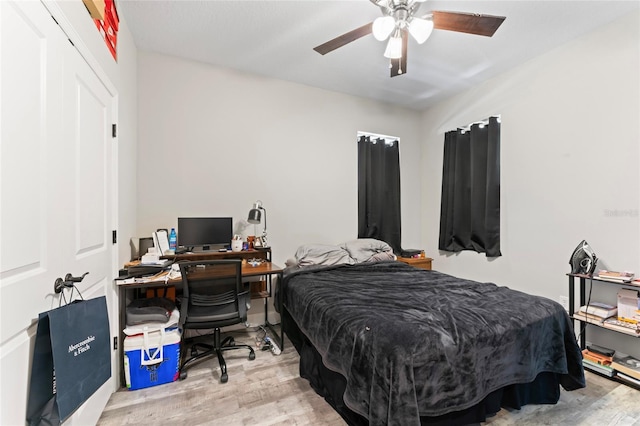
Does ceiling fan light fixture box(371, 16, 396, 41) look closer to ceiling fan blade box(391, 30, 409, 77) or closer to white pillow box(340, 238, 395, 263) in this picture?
ceiling fan blade box(391, 30, 409, 77)

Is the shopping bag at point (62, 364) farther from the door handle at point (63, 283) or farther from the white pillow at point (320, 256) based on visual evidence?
the white pillow at point (320, 256)

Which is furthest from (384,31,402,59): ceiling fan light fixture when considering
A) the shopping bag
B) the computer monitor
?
the shopping bag

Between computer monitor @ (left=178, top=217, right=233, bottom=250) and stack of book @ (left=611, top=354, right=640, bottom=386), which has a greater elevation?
computer monitor @ (left=178, top=217, right=233, bottom=250)

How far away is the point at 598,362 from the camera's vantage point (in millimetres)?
2277

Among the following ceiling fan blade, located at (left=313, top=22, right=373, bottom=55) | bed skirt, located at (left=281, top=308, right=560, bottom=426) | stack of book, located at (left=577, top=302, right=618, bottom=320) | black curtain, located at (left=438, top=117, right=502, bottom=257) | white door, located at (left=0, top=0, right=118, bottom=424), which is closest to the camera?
white door, located at (left=0, top=0, right=118, bottom=424)

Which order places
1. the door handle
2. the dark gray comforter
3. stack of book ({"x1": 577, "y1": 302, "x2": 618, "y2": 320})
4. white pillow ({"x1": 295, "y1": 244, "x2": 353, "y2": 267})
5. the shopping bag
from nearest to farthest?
the shopping bag, the door handle, the dark gray comforter, stack of book ({"x1": 577, "y1": 302, "x2": 618, "y2": 320}), white pillow ({"x1": 295, "y1": 244, "x2": 353, "y2": 267})

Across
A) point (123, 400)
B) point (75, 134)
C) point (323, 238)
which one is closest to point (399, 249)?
point (323, 238)

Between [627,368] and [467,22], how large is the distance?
9.08 ft

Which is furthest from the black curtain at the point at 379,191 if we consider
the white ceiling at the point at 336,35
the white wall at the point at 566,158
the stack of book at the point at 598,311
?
the stack of book at the point at 598,311

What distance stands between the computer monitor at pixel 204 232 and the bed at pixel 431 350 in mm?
1003

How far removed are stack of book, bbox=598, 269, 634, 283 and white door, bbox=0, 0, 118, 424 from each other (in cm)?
356

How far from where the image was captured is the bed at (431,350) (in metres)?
1.41

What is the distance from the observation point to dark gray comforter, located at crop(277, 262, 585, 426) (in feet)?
4.59

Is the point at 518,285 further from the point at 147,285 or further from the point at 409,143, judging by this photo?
the point at 147,285
